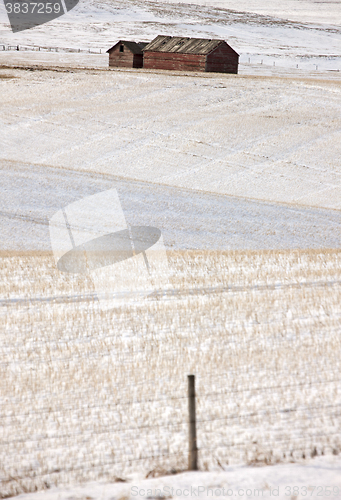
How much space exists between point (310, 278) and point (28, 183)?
550 inches

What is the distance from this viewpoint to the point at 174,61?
160 feet

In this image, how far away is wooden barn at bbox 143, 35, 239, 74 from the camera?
47281 mm

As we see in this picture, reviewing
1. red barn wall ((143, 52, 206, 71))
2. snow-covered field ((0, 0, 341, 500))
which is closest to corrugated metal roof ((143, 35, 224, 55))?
red barn wall ((143, 52, 206, 71))

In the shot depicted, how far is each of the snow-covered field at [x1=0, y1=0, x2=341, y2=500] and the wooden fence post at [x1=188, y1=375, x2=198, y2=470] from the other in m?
0.18

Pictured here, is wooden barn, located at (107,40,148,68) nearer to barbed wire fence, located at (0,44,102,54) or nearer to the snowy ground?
barbed wire fence, located at (0,44,102,54)

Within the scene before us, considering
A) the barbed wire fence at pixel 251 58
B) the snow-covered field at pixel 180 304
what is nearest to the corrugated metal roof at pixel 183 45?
the snow-covered field at pixel 180 304

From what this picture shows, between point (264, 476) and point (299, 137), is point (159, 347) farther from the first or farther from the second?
point (299, 137)

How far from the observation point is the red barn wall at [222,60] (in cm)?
4741

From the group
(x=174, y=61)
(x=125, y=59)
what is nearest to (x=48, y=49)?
(x=125, y=59)

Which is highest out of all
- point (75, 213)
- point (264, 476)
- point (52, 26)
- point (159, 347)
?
point (52, 26)

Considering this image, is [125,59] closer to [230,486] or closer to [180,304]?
[180,304]

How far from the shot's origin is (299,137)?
2823 cm

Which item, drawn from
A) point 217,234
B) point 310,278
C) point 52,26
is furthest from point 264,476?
point 52,26

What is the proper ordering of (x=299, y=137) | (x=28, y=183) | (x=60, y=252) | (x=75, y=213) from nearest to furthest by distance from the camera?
(x=60, y=252)
(x=75, y=213)
(x=28, y=183)
(x=299, y=137)
